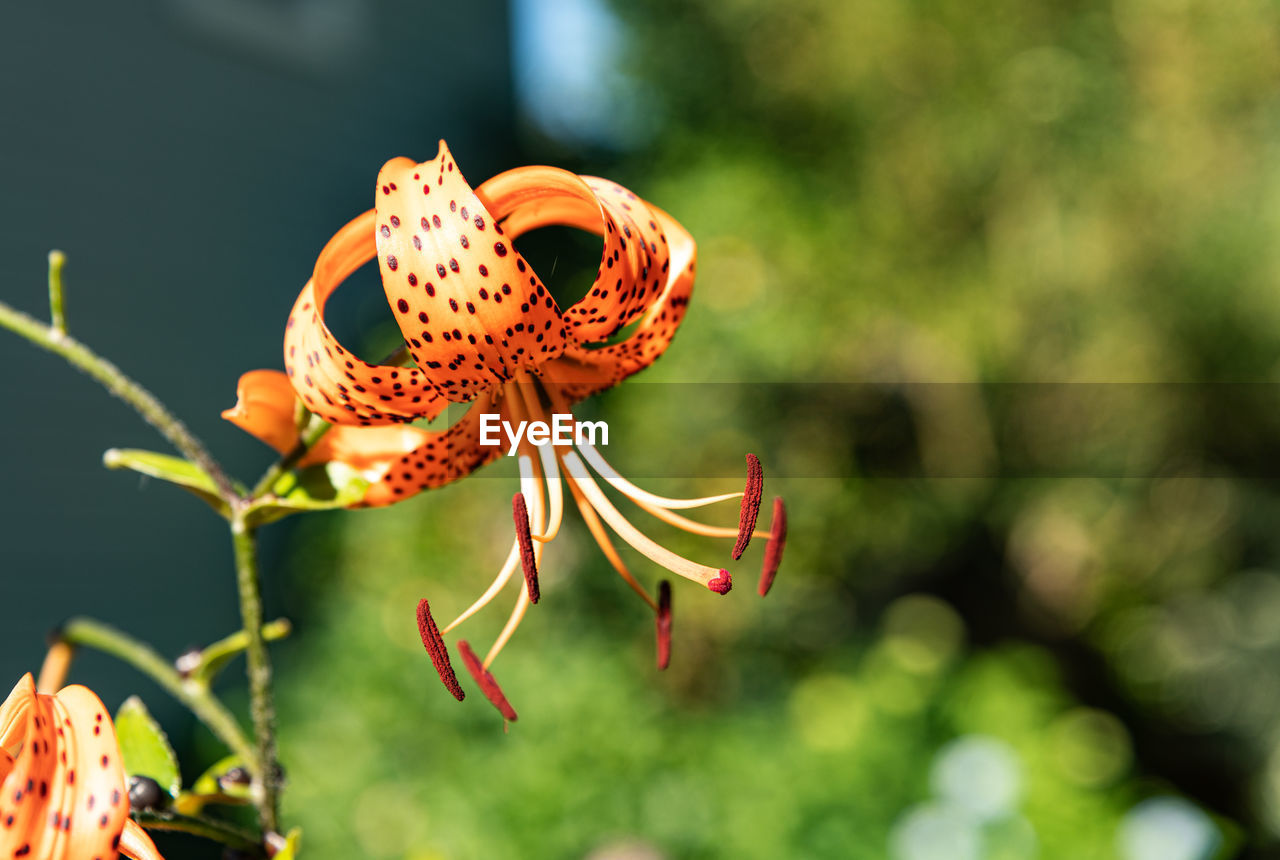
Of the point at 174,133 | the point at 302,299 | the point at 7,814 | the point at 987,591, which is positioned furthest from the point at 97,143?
the point at 987,591

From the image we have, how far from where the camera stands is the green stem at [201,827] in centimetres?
45

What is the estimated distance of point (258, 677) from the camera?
0.51 metres

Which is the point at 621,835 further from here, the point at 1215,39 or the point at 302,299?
the point at 1215,39

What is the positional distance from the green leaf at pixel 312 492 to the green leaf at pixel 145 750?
0.14 m

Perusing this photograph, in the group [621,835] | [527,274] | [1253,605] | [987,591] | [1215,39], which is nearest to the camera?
[527,274]

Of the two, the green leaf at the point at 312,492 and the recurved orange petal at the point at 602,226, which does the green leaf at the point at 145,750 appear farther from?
the recurved orange petal at the point at 602,226

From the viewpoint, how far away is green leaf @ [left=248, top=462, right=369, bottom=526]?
0.51m

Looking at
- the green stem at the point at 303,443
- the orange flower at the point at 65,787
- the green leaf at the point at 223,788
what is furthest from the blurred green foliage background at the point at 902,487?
the orange flower at the point at 65,787

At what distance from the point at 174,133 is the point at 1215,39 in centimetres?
324

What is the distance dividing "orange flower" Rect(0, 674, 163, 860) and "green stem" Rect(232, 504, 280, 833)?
135 mm

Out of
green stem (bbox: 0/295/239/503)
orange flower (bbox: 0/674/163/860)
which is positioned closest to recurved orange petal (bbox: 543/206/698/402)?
green stem (bbox: 0/295/239/503)

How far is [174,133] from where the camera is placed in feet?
9.29

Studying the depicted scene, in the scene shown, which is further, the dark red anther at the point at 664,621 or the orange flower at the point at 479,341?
the dark red anther at the point at 664,621

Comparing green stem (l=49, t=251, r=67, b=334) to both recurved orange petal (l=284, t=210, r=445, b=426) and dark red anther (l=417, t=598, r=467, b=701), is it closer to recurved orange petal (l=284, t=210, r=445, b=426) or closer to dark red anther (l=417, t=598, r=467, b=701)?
recurved orange petal (l=284, t=210, r=445, b=426)
